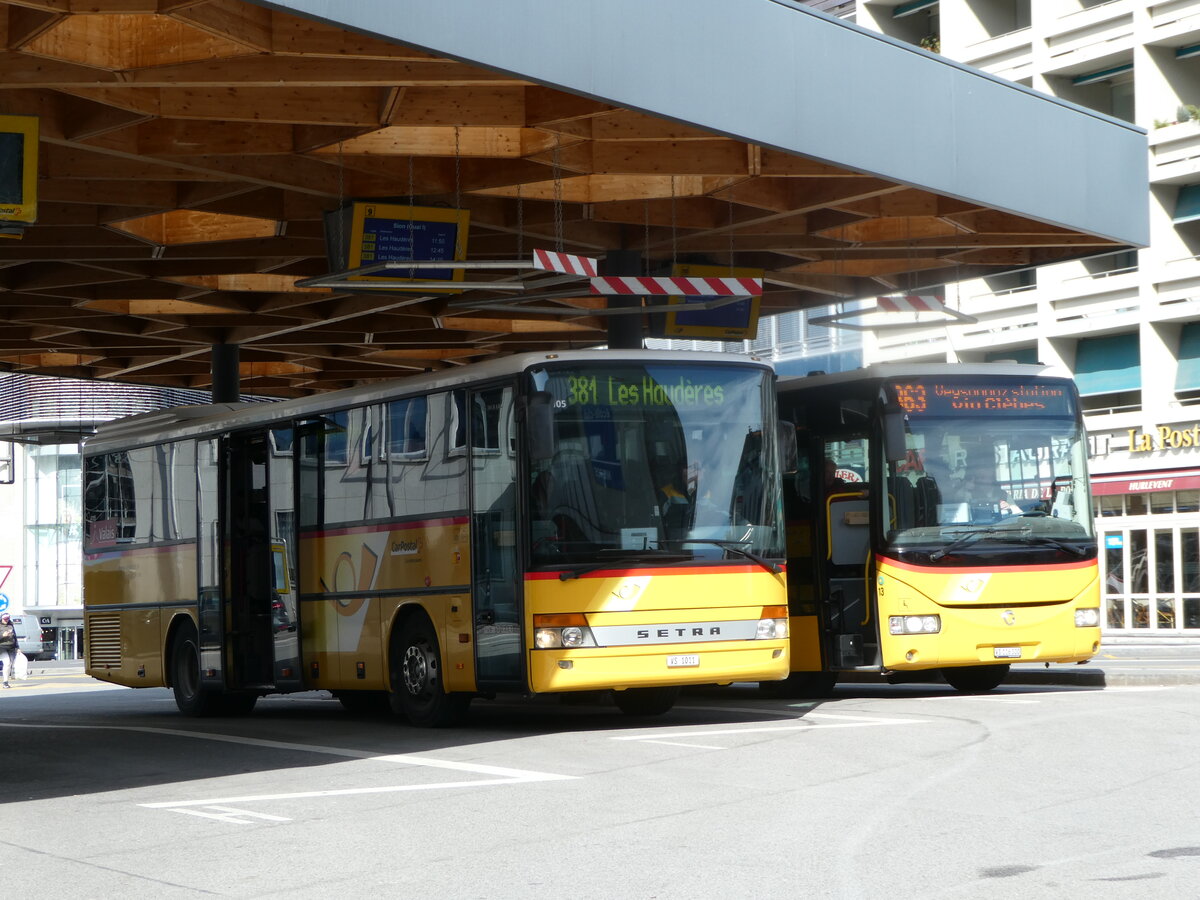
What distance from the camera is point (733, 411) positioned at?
15.0 metres

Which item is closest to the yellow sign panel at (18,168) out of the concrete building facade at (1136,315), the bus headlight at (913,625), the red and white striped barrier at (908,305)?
the bus headlight at (913,625)

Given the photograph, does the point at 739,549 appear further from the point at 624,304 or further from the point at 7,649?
the point at 7,649

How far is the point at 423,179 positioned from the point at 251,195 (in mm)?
2116

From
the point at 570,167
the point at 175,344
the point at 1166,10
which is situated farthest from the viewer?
the point at 1166,10

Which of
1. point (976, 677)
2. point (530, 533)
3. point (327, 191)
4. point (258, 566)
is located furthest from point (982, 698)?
point (327, 191)

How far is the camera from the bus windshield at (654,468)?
562 inches

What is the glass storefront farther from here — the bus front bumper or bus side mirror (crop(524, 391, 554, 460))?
bus side mirror (crop(524, 391, 554, 460))

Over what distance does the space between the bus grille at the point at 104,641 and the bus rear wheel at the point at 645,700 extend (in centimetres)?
762

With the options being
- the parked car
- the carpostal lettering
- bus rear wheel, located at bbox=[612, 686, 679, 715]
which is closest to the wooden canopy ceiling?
the carpostal lettering

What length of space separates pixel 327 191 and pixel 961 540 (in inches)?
272

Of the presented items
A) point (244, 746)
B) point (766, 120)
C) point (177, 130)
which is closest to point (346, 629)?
point (244, 746)

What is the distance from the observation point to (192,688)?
19609 mm

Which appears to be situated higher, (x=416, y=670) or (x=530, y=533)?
(x=530, y=533)

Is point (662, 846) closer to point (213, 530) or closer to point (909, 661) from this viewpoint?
point (909, 661)
